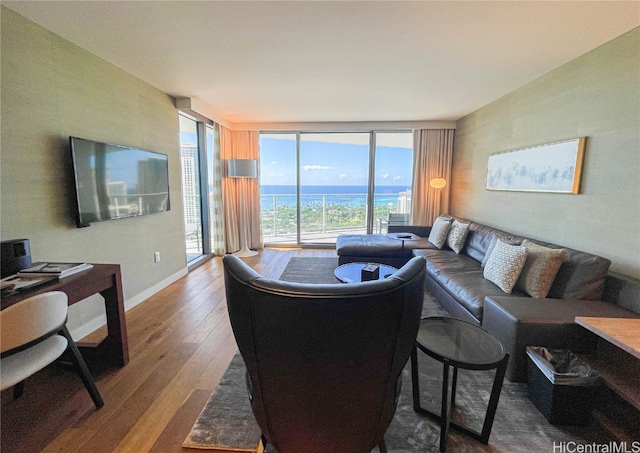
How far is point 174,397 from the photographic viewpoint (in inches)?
67.6

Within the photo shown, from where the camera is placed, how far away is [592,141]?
2.24m

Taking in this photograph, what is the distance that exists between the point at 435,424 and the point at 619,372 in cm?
100

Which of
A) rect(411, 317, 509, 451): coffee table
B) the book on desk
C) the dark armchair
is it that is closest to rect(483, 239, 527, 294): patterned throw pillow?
rect(411, 317, 509, 451): coffee table

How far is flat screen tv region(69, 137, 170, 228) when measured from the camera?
7.14ft

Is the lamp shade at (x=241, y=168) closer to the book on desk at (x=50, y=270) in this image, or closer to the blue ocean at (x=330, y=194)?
the blue ocean at (x=330, y=194)

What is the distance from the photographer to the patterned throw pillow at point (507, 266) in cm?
224

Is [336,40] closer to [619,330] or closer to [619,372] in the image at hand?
[619,330]

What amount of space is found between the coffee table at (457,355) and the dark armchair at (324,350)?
0.41m

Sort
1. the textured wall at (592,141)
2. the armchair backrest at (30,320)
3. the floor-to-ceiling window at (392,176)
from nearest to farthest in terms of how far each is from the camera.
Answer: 1. the armchair backrest at (30,320)
2. the textured wall at (592,141)
3. the floor-to-ceiling window at (392,176)

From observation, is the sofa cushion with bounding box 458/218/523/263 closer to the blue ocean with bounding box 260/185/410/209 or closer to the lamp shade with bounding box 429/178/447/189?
the lamp shade with bounding box 429/178/447/189

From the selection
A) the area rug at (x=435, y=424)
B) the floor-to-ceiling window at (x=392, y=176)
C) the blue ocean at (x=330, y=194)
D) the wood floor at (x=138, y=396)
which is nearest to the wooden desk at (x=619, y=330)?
the area rug at (x=435, y=424)

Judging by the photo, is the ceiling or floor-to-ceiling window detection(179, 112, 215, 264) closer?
the ceiling

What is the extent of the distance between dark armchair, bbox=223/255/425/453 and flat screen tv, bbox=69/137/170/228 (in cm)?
199

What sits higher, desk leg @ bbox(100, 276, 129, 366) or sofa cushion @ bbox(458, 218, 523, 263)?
sofa cushion @ bbox(458, 218, 523, 263)
